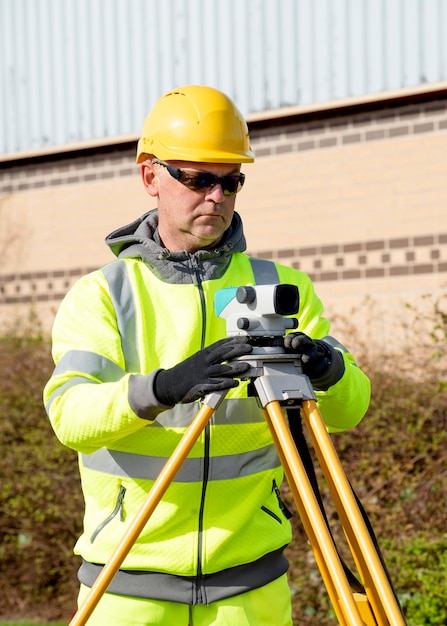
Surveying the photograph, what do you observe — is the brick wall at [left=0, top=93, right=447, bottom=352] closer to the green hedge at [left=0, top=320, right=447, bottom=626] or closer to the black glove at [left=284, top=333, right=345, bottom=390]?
the green hedge at [left=0, top=320, right=447, bottom=626]

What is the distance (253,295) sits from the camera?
299cm

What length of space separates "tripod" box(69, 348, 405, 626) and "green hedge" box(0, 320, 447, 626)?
3.35m

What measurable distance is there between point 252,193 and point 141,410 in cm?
564

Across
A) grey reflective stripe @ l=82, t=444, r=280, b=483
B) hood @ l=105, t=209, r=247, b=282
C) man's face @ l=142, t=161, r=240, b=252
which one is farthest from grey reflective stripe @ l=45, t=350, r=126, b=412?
man's face @ l=142, t=161, r=240, b=252

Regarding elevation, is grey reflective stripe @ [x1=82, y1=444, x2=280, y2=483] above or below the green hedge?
above

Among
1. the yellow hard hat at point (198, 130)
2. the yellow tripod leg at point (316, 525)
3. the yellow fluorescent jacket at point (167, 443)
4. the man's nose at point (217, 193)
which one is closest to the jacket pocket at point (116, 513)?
the yellow fluorescent jacket at point (167, 443)

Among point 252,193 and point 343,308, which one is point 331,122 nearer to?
point 252,193

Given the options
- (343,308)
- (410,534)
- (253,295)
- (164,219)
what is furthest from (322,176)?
(253,295)

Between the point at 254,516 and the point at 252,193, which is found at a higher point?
the point at 254,516

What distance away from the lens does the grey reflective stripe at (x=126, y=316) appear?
10.8ft

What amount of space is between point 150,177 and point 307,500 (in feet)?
4.01

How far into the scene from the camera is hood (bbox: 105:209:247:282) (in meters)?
3.40

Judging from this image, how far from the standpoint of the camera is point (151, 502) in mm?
2900

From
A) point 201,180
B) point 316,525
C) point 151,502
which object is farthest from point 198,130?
point 316,525
